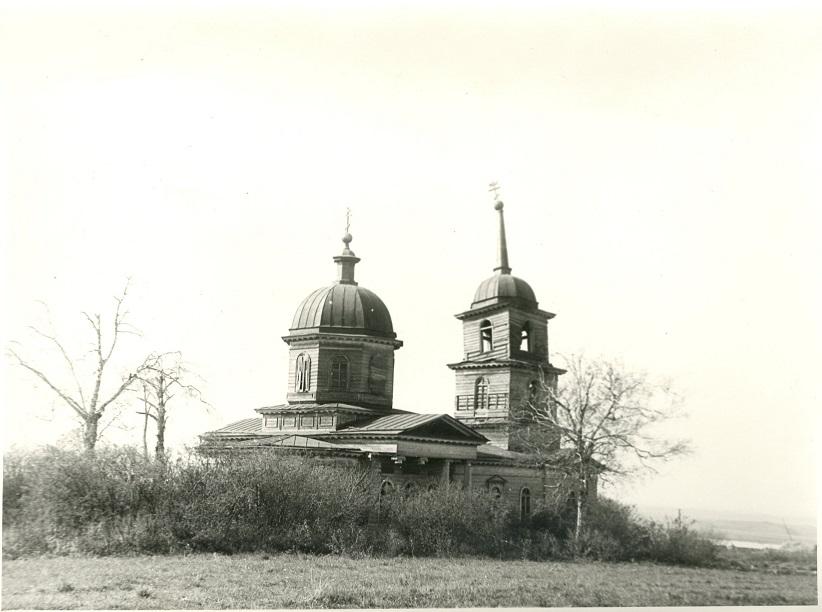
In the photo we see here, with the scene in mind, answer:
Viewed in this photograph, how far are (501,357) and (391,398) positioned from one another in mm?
4916

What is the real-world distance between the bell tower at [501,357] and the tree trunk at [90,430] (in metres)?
15.0

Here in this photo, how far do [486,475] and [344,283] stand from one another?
9187mm

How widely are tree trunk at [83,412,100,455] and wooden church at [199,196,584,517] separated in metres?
3.19

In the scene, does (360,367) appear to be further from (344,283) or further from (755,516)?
(755,516)

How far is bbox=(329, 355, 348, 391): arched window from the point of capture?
2783 centimetres

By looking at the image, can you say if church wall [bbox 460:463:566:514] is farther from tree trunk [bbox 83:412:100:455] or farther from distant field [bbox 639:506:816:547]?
tree trunk [bbox 83:412:100:455]

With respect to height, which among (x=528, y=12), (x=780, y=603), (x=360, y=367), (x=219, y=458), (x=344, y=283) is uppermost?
(x=528, y=12)

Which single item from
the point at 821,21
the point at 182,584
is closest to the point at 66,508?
the point at 182,584

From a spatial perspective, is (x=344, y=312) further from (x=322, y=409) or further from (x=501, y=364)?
(x=501, y=364)

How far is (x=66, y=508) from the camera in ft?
55.1

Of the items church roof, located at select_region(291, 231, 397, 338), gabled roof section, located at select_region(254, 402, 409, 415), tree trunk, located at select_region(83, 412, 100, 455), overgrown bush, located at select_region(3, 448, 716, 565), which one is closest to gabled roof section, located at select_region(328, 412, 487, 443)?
gabled roof section, located at select_region(254, 402, 409, 415)

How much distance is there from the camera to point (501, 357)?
3027 cm

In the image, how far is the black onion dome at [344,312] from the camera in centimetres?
2817

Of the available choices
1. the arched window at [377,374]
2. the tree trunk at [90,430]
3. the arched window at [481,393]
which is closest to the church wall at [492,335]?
the arched window at [481,393]
